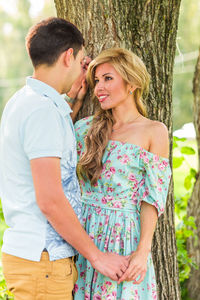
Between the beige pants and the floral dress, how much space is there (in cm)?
36

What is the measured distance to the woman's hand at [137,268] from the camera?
85.0 inches

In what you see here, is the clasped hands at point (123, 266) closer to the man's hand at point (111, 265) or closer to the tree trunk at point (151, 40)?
the man's hand at point (111, 265)

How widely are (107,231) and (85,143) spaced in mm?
518

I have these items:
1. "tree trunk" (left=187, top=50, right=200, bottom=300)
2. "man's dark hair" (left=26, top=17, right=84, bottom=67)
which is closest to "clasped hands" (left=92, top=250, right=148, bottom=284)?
"man's dark hair" (left=26, top=17, right=84, bottom=67)

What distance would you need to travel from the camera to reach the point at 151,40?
2781mm

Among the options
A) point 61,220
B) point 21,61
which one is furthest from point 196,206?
point 21,61

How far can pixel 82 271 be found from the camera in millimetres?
2451

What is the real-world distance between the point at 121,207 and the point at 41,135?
75 cm

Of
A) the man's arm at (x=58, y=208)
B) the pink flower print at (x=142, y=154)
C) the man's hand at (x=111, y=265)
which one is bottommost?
the man's hand at (x=111, y=265)

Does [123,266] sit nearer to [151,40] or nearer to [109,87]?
[109,87]

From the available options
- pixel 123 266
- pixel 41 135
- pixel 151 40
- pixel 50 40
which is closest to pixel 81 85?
pixel 151 40

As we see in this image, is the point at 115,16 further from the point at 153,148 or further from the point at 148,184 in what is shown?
the point at 148,184

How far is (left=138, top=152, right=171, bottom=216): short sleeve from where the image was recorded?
2.31 m

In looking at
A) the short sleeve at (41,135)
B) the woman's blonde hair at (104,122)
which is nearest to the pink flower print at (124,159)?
the woman's blonde hair at (104,122)
